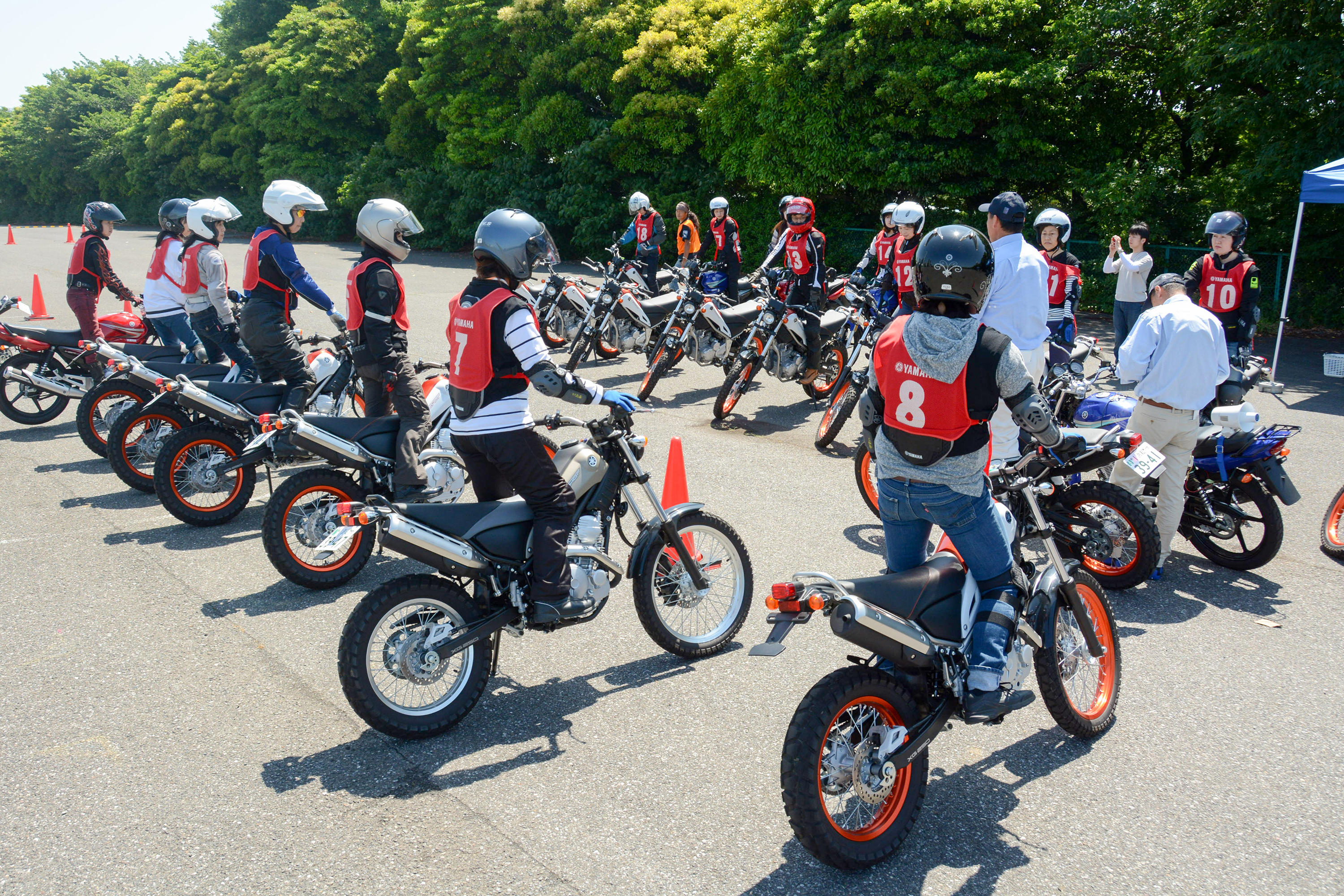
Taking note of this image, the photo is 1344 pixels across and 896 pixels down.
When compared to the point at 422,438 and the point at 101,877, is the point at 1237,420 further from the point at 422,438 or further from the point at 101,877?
the point at 101,877

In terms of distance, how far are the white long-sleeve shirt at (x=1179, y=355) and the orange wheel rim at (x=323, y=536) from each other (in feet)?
15.9

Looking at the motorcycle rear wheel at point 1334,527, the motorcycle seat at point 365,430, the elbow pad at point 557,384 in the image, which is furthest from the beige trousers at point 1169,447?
the motorcycle seat at point 365,430

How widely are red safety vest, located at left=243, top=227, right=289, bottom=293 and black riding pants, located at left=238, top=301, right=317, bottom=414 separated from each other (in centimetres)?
13

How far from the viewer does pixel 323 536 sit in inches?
229

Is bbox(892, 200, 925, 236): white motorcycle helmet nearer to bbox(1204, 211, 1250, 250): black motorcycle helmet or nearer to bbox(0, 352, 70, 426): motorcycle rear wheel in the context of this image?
bbox(1204, 211, 1250, 250): black motorcycle helmet

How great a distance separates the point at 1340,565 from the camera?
6.11m

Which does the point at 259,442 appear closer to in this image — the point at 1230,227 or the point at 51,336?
the point at 51,336

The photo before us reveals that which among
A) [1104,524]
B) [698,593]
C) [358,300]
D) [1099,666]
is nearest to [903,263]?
[1104,524]

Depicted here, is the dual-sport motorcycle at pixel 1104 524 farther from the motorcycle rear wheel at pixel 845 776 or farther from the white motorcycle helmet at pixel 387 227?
the white motorcycle helmet at pixel 387 227

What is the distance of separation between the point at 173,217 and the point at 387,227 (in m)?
4.05

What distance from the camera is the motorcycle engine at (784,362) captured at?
404 inches

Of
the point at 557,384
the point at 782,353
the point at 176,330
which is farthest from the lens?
the point at 782,353

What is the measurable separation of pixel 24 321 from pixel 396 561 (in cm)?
1485

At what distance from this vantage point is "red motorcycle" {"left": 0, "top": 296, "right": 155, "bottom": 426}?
381 inches
